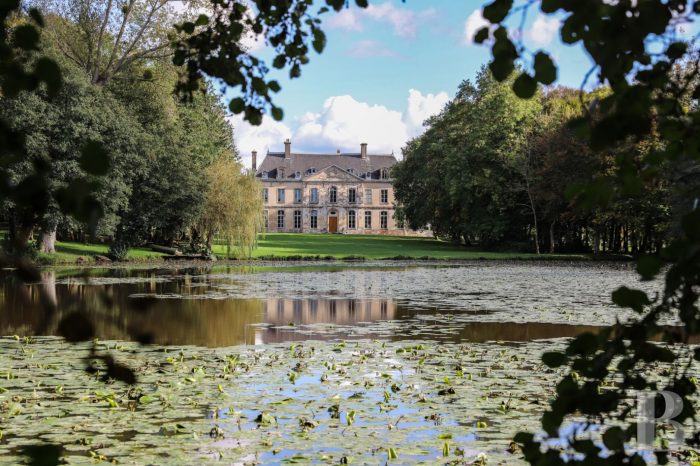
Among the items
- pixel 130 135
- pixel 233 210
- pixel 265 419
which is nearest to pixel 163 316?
pixel 265 419

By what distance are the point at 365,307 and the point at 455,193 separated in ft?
115

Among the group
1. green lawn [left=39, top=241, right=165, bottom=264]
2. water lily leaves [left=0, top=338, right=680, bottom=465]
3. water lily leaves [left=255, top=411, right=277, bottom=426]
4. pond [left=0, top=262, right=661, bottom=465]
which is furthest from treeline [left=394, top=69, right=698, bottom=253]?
water lily leaves [left=255, top=411, right=277, bottom=426]

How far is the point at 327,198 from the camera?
10256 cm

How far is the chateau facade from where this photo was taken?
10256cm

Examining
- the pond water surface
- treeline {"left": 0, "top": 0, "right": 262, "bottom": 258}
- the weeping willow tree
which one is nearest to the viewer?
the pond water surface

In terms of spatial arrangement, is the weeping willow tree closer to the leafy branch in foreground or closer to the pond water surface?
the pond water surface

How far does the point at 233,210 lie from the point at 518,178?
20.6 metres

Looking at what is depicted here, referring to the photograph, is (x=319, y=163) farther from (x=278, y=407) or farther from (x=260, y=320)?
(x=278, y=407)

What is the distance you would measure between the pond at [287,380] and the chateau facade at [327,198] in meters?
84.6

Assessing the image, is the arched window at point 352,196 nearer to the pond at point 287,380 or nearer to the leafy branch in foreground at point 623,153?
the pond at point 287,380

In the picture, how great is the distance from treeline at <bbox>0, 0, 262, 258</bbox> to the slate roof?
6185 cm

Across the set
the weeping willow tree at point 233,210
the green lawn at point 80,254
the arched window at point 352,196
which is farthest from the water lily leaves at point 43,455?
the arched window at point 352,196

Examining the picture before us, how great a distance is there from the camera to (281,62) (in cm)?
360

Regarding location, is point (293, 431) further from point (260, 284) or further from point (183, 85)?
point (260, 284)
